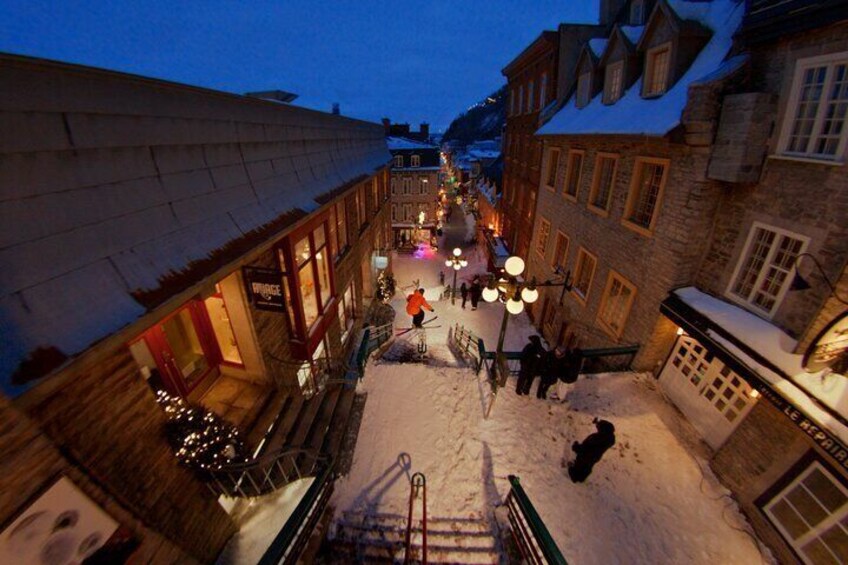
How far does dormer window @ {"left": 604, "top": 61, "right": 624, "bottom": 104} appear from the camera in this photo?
1068cm

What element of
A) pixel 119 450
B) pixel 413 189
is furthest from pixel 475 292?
pixel 413 189

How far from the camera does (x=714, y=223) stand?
7.37m

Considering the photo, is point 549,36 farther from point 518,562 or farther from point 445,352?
point 518,562

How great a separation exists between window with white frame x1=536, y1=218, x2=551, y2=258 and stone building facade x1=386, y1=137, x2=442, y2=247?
792 inches

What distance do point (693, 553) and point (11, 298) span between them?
31.0ft

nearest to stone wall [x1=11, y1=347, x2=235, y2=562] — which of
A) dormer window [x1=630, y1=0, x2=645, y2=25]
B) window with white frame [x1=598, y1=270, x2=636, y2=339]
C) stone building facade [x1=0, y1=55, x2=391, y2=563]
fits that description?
stone building facade [x1=0, y1=55, x2=391, y2=563]

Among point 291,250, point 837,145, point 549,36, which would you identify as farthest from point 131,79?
point 549,36

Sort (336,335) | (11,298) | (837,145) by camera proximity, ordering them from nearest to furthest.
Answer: (11,298) → (837,145) → (336,335)

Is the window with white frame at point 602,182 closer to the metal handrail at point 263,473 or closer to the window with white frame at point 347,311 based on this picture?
the window with white frame at point 347,311

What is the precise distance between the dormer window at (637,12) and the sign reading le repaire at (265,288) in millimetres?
16328

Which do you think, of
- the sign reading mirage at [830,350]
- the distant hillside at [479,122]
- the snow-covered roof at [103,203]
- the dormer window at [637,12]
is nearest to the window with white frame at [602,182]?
the sign reading mirage at [830,350]

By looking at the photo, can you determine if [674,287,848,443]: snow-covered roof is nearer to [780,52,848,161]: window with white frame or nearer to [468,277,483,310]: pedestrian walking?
[780,52,848,161]: window with white frame

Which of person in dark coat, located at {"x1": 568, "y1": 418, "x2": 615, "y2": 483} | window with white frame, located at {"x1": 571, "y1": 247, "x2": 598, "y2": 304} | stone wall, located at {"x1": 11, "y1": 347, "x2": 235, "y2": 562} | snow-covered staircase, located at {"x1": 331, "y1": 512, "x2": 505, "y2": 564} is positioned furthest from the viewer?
window with white frame, located at {"x1": 571, "y1": 247, "x2": 598, "y2": 304}

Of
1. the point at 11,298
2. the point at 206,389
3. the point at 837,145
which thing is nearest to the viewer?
the point at 11,298
